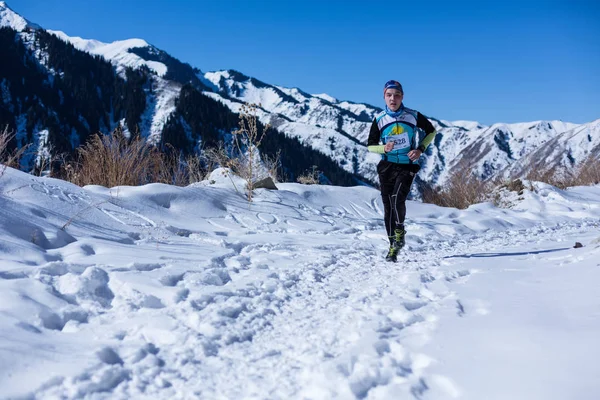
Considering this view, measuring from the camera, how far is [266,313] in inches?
87.8

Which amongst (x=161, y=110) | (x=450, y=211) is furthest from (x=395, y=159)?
(x=161, y=110)

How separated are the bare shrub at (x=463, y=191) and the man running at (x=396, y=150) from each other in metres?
7.38

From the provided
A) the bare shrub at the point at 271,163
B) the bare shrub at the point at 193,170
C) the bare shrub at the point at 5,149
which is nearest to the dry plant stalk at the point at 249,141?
the bare shrub at the point at 271,163

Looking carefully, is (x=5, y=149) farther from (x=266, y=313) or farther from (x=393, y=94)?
(x=393, y=94)

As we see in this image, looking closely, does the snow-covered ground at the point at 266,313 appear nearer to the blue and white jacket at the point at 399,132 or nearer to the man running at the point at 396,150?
the man running at the point at 396,150

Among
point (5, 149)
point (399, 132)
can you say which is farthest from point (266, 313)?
point (5, 149)

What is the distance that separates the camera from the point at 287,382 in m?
1.50

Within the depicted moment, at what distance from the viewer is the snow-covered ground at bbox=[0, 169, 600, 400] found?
1.44 metres

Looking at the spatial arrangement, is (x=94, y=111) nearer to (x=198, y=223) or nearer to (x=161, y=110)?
(x=161, y=110)

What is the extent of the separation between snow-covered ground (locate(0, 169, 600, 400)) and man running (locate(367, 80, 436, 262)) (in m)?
0.48

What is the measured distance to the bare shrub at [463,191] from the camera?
1095 centimetres

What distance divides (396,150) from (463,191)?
7728 millimetres

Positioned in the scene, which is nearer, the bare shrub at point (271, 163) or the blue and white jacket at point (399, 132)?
the blue and white jacket at point (399, 132)

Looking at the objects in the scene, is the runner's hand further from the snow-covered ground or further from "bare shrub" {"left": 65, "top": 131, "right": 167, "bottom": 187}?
"bare shrub" {"left": 65, "top": 131, "right": 167, "bottom": 187}
